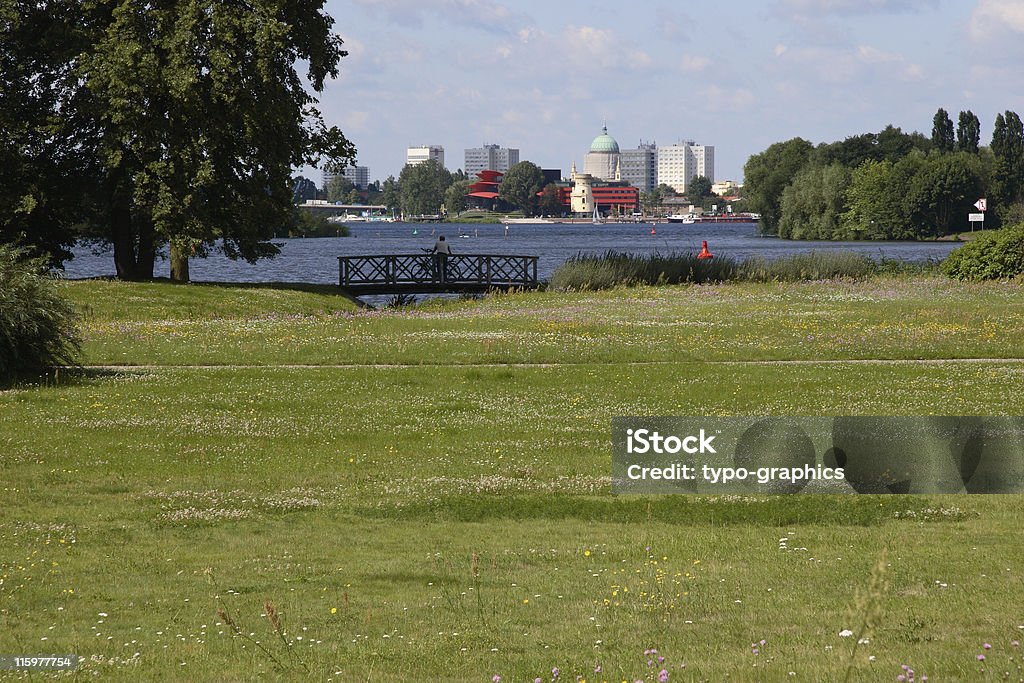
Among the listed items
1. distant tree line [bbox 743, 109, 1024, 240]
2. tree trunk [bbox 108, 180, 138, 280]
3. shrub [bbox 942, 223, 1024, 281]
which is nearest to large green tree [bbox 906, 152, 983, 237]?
distant tree line [bbox 743, 109, 1024, 240]

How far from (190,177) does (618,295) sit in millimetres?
15648

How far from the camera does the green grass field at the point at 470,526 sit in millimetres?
7230

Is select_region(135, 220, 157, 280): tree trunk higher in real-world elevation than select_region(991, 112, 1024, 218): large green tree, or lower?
lower

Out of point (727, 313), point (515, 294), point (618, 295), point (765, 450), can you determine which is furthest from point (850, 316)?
point (765, 450)

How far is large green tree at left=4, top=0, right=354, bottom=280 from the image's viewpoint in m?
39.4

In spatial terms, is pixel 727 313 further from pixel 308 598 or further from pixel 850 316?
pixel 308 598

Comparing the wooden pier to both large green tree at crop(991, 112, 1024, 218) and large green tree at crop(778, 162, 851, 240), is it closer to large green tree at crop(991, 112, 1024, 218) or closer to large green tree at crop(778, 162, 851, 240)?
large green tree at crop(778, 162, 851, 240)

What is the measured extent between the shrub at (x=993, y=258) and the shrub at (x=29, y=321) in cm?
3532

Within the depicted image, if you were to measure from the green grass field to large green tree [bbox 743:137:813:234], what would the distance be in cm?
12404

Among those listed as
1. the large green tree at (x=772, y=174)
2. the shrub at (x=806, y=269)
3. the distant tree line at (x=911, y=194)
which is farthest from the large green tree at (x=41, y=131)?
the large green tree at (x=772, y=174)

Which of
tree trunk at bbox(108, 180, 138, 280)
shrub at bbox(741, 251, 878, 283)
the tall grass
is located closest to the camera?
tree trunk at bbox(108, 180, 138, 280)

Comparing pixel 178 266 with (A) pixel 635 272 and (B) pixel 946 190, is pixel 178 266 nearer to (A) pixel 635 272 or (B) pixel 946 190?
(A) pixel 635 272

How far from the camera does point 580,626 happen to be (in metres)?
7.80

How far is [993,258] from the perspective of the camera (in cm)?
4616
